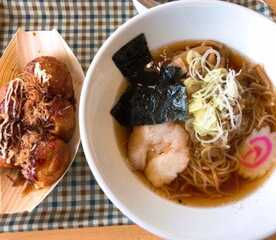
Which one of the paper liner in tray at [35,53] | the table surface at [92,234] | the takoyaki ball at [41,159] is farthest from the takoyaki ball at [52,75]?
the table surface at [92,234]

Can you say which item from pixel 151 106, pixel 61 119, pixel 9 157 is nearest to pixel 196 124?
pixel 151 106

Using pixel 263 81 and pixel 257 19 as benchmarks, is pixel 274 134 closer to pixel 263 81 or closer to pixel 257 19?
pixel 263 81

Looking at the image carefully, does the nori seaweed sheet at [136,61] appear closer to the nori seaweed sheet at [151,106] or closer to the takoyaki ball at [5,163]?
the nori seaweed sheet at [151,106]

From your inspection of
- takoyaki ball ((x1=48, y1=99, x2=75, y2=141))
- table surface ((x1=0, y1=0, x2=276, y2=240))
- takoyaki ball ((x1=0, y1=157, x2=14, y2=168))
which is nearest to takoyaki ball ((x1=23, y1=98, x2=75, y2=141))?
takoyaki ball ((x1=48, y1=99, x2=75, y2=141))

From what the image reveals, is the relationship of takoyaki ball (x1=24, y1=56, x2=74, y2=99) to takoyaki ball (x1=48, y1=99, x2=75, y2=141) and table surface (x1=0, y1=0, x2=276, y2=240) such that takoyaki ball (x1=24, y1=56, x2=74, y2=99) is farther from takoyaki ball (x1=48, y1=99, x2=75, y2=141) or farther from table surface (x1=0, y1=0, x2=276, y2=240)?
table surface (x1=0, y1=0, x2=276, y2=240)

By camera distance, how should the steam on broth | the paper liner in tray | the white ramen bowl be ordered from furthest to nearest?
the paper liner in tray < the steam on broth < the white ramen bowl

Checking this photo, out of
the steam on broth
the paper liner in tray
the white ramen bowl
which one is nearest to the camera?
the white ramen bowl

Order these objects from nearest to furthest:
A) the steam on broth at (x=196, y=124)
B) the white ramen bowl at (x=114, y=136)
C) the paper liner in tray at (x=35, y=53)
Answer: the white ramen bowl at (x=114, y=136)
the steam on broth at (x=196, y=124)
the paper liner in tray at (x=35, y=53)
